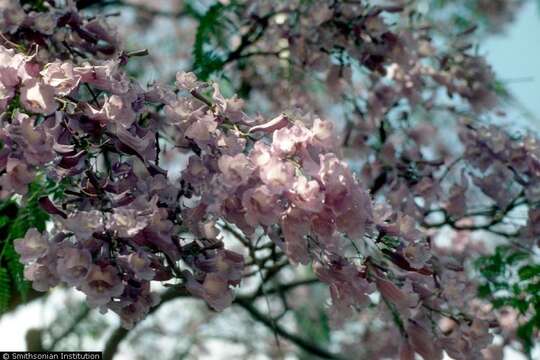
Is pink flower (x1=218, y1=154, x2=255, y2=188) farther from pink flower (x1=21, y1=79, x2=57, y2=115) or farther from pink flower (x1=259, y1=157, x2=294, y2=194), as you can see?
pink flower (x1=21, y1=79, x2=57, y2=115)

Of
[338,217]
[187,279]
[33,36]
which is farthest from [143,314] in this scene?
[33,36]

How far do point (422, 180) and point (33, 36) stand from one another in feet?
3.79

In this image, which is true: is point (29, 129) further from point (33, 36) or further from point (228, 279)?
point (33, 36)

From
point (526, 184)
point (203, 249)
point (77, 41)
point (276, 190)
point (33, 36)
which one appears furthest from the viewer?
point (526, 184)

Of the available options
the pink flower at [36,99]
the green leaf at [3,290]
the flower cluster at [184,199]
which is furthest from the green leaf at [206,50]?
the pink flower at [36,99]

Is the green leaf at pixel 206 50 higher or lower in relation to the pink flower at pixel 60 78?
lower

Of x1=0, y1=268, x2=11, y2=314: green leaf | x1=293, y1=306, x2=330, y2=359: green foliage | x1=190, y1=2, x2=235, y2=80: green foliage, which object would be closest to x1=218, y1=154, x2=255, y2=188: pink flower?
x1=0, y1=268, x2=11, y2=314: green leaf

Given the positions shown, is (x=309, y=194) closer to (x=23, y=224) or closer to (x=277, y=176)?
(x=277, y=176)

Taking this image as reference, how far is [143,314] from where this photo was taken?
1.20m

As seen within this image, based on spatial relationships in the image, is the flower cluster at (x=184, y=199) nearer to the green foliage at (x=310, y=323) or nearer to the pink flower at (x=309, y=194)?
the pink flower at (x=309, y=194)

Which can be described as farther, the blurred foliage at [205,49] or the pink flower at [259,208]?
the blurred foliage at [205,49]

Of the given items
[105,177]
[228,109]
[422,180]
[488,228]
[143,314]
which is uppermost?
[228,109]

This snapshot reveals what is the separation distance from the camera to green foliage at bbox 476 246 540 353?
1.83 m

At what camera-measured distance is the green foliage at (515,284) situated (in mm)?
1831
